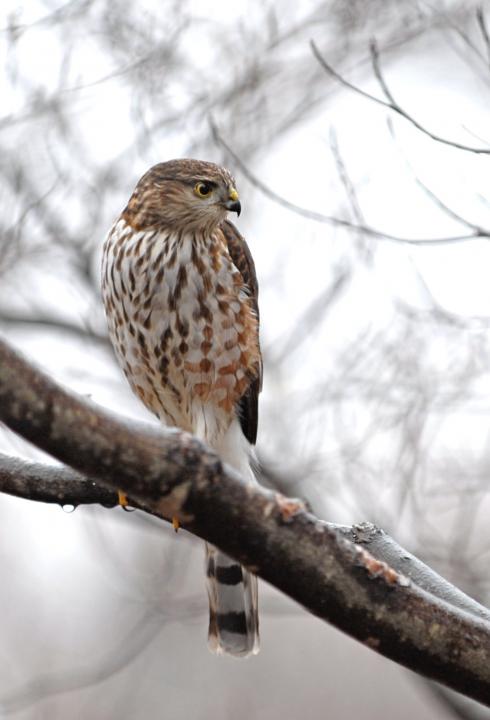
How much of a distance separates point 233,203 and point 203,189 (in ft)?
0.55

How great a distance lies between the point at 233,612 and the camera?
4.66 m

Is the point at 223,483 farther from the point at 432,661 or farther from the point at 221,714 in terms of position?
the point at 221,714

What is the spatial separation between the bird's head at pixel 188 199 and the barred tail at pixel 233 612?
4.59 ft

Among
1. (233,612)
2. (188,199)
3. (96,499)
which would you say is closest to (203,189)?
(188,199)

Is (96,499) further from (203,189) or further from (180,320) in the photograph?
(203,189)

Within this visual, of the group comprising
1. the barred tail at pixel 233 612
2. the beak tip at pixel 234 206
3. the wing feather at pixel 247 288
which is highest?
the beak tip at pixel 234 206

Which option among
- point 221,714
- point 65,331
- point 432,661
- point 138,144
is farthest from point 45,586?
point 432,661

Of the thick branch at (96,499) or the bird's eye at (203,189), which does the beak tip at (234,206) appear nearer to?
the bird's eye at (203,189)

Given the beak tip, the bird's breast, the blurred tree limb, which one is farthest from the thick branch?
the beak tip

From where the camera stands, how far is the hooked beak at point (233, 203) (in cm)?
454

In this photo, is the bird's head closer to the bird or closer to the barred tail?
the bird

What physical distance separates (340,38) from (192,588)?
376 cm

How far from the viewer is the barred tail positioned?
4633mm

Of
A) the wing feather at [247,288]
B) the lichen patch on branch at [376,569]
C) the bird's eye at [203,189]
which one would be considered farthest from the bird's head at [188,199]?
the lichen patch on branch at [376,569]
